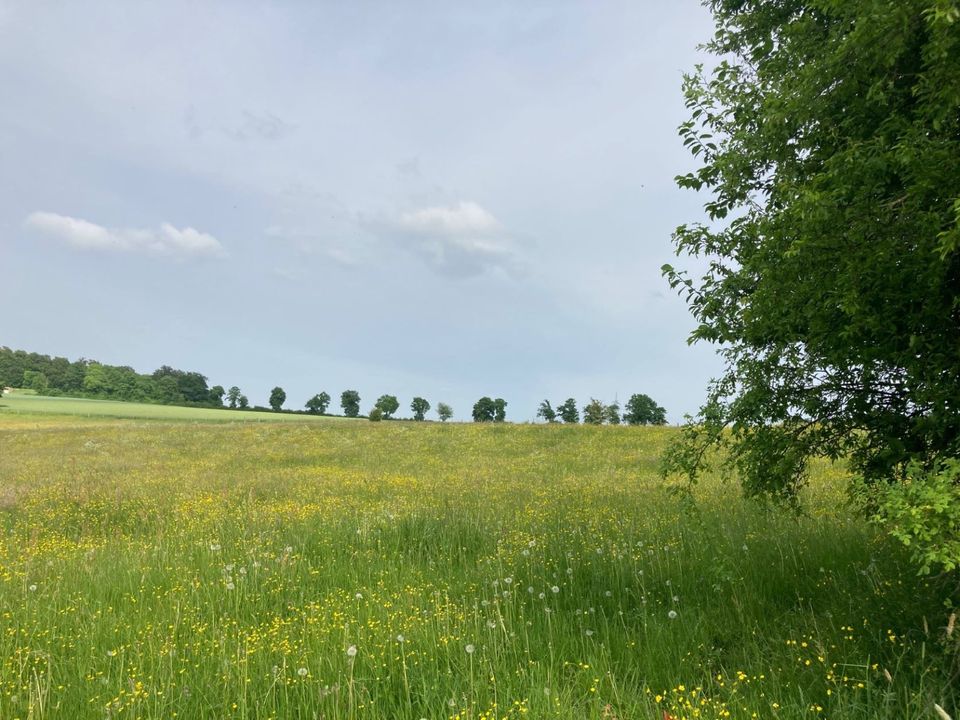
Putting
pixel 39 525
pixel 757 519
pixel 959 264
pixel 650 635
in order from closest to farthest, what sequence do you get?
pixel 959 264 < pixel 650 635 < pixel 757 519 < pixel 39 525

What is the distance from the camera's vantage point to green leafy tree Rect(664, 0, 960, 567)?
342 cm

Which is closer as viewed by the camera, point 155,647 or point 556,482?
point 155,647

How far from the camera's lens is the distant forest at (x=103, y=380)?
133 metres

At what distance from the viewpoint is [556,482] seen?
49.2ft

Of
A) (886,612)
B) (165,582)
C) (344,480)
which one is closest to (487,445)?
(344,480)

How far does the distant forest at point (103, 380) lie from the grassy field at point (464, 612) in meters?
139

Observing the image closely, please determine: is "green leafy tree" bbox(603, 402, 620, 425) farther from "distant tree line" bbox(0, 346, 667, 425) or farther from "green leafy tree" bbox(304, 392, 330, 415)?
"green leafy tree" bbox(304, 392, 330, 415)

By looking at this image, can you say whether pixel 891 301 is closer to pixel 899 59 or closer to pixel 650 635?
pixel 899 59

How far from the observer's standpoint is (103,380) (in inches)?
5379

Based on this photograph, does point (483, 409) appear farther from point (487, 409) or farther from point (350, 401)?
point (350, 401)

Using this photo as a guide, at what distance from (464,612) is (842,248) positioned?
4.51m

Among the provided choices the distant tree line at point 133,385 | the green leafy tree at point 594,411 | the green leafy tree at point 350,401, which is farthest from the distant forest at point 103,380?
the green leafy tree at point 594,411

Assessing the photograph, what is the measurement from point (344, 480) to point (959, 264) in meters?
14.9

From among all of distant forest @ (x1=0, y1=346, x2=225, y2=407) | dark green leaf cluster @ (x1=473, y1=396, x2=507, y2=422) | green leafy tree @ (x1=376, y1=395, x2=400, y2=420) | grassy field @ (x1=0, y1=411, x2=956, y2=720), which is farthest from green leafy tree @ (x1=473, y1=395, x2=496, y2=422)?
grassy field @ (x1=0, y1=411, x2=956, y2=720)
